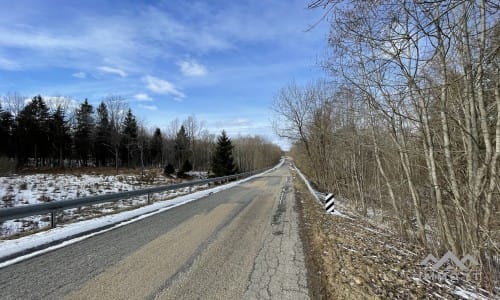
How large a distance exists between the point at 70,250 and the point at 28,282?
1.37 m

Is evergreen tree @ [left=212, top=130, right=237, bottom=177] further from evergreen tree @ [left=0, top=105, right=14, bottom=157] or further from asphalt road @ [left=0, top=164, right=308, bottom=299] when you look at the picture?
evergreen tree @ [left=0, top=105, right=14, bottom=157]

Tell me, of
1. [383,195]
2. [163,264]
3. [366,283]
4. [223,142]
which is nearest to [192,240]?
[163,264]

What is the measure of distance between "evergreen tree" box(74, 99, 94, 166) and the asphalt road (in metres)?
58.4

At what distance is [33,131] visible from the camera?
161 feet

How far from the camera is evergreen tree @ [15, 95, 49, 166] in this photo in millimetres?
48656

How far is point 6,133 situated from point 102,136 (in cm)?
1526

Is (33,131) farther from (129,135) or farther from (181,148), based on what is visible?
(181,148)

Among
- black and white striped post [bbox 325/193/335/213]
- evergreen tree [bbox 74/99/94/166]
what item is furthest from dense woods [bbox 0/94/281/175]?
black and white striped post [bbox 325/193/335/213]

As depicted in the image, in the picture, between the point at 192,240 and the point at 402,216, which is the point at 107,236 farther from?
the point at 402,216

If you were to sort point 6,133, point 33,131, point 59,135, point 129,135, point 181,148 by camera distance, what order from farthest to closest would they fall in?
point 181,148 → point 129,135 → point 59,135 → point 33,131 → point 6,133

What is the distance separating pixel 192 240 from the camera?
581 cm

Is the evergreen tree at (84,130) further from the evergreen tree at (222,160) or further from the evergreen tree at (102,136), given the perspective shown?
the evergreen tree at (222,160)

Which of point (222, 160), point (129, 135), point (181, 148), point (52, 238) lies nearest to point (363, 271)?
point (52, 238)

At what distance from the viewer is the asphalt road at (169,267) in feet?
11.3
